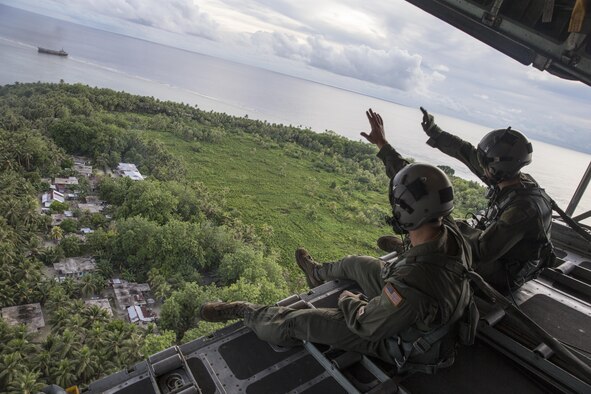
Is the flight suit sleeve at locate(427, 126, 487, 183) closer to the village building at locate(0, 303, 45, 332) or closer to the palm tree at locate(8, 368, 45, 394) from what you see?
the palm tree at locate(8, 368, 45, 394)

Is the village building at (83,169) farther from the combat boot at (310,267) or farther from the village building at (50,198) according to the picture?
the combat boot at (310,267)

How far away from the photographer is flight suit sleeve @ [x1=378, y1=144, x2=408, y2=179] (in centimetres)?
365

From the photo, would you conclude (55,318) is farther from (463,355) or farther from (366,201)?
(366,201)

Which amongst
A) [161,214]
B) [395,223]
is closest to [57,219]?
[161,214]

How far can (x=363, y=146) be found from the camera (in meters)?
72.1

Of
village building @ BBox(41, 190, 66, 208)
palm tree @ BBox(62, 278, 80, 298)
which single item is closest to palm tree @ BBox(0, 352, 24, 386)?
palm tree @ BBox(62, 278, 80, 298)

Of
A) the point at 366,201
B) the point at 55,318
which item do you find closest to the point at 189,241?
the point at 55,318

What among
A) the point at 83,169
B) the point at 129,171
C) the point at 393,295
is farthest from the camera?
the point at 129,171

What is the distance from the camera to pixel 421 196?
2.54 metres

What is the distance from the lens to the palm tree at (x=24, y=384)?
15.0 m

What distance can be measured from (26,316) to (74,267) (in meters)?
5.28

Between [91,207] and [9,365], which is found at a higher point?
[9,365]

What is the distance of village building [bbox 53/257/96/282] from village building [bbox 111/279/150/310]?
6.92ft

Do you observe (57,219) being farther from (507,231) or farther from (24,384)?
(507,231)
